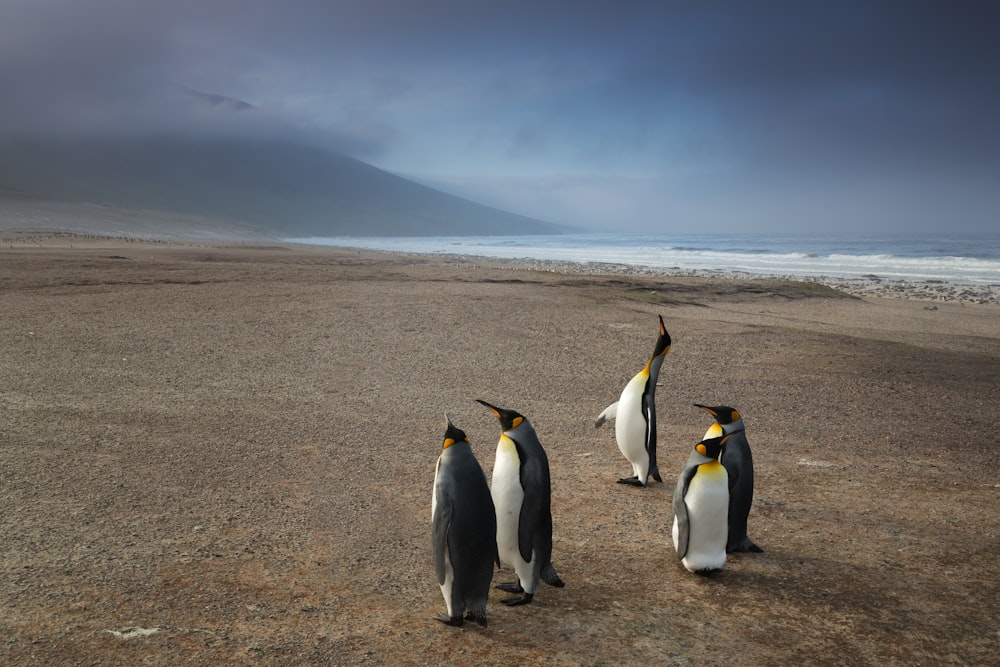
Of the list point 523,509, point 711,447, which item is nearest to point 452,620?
point 523,509

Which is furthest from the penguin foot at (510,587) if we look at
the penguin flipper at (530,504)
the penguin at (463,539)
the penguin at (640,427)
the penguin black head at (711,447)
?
the penguin at (640,427)

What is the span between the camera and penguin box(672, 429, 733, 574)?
4207mm

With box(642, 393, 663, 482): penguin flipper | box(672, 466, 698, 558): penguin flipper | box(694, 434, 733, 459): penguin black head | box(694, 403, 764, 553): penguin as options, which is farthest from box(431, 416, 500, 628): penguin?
box(642, 393, 663, 482): penguin flipper

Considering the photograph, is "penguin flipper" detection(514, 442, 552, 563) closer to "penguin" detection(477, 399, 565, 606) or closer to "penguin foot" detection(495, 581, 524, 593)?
"penguin" detection(477, 399, 565, 606)

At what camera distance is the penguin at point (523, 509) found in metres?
3.99

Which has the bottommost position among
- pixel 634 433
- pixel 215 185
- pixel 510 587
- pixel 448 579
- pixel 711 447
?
pixel 510 587

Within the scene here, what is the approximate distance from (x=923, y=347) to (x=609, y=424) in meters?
6.81

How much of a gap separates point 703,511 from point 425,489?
209cm

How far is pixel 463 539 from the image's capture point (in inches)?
144

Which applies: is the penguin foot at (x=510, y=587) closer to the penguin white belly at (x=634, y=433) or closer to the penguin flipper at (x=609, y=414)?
the penguin white belly at (x=634, y=433)

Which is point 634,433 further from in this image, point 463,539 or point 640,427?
point 463,539

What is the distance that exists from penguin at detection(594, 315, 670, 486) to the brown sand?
27 centimetres

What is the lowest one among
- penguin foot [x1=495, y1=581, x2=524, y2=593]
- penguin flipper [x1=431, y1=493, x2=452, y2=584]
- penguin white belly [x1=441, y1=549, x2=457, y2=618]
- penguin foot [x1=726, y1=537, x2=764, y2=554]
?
penguin foot [x1=495, y1=581, x2=524, y2=593]

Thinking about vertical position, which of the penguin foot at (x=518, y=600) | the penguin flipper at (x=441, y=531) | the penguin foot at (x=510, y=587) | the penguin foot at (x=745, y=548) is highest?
the penguin flipper at (x=441, y=531)
